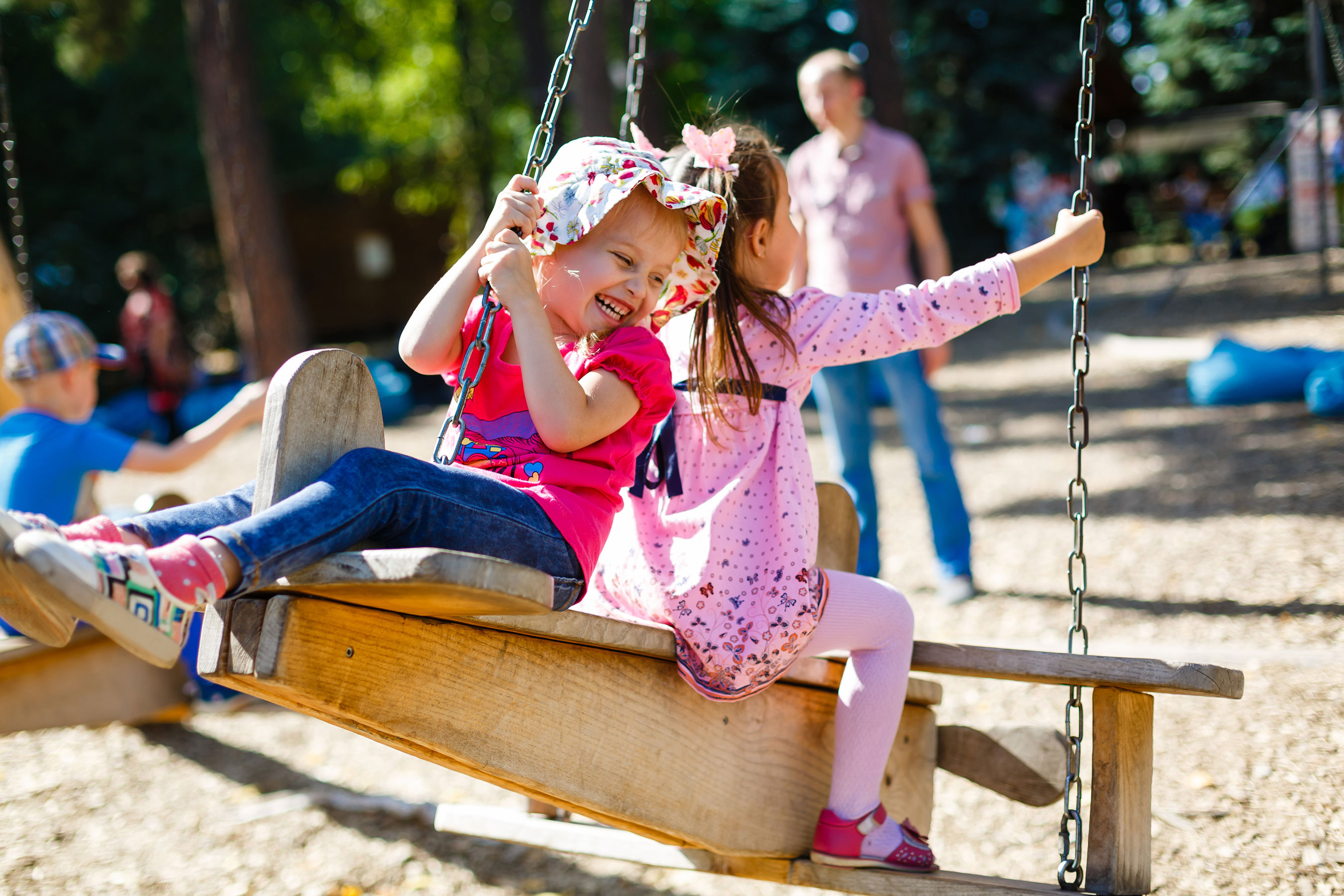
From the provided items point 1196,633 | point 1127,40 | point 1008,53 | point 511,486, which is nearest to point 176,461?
point 511,486

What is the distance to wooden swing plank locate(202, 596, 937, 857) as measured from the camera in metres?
1.79

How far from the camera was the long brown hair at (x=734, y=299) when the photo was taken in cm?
243

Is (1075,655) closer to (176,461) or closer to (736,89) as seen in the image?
(176,461)

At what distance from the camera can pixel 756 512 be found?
238 centimetres

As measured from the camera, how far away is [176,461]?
3.56 meters

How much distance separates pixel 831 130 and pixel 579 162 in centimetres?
311

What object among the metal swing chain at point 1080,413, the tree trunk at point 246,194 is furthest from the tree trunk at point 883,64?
the metal swing chain at point 1080,413

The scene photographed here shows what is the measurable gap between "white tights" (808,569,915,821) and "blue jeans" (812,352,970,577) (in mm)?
2416

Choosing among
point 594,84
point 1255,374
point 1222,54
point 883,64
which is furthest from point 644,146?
point 1222,54

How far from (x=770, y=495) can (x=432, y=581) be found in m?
1.04

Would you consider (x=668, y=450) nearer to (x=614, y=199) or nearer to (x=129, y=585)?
(x=614, y=199)

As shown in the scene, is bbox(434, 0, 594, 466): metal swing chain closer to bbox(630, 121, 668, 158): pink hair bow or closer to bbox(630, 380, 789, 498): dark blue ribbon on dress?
bbox(630, 121, 668, 158): pink hair bow

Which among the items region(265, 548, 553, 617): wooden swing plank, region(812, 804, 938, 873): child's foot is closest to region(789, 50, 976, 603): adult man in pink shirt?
region(812, 804, 938, 873): child's foot

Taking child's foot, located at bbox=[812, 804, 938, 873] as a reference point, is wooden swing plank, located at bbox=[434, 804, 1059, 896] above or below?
below
